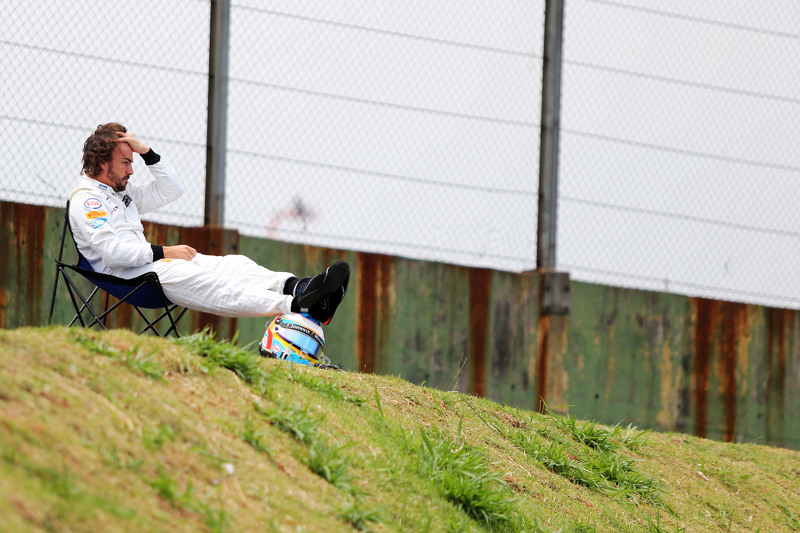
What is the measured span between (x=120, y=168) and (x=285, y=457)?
7.53ft

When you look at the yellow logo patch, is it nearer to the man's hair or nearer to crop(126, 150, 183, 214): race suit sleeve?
the man's hair

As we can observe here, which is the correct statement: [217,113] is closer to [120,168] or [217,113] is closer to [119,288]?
[120,168]

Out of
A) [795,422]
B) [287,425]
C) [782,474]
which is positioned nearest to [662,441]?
[782,474]

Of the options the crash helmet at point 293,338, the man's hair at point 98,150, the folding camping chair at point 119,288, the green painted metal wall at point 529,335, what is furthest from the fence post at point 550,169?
the man's hair at point 98,150

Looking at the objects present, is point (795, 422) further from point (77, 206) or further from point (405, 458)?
point (77, 206)

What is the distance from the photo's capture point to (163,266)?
4297mm

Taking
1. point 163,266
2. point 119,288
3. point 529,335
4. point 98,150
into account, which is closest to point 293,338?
point 163,266

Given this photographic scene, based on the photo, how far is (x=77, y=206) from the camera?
4273mm

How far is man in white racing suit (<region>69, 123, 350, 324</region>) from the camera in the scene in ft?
13.9

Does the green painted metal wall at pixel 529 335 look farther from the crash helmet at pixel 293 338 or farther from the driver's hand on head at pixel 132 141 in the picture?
the crash helmet at pixel 293 338

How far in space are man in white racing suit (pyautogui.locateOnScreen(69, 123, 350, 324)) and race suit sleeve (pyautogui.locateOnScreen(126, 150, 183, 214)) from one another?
1.11 ft

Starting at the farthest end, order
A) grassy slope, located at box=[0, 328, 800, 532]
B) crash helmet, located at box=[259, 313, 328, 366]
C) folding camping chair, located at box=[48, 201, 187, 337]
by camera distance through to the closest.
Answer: crash helmet, located at box=[259, 313, 328, 366] → folding camping chair, located at box=[48, 201, 187, 337] → grassy slope, located at box=[0, 328, 800, 532]

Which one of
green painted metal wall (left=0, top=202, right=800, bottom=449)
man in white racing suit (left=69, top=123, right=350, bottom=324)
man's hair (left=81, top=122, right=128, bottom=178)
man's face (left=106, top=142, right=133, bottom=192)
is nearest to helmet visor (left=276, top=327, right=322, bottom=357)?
man in white racing suit (left=69, top=123, right=350, bottom=324)

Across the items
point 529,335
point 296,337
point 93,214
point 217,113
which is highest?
point 217,113
